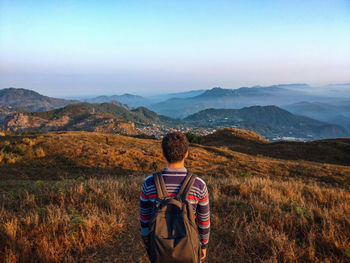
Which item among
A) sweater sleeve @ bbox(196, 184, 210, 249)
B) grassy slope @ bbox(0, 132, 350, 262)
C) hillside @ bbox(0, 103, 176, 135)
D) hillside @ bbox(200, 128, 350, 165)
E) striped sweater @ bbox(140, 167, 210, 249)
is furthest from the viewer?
hillside @ bbox(0, 103, 176, 135)

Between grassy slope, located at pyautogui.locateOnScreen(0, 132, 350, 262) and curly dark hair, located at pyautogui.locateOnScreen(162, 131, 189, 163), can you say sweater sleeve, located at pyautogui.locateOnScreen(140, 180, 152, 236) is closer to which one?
curly dark hair, located at pyautogui.locateOnScreen(162, 131, 189, 163)

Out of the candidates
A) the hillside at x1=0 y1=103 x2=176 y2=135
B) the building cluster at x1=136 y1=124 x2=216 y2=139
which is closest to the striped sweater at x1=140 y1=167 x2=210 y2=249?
the building cluster at x1=136 y1=124 x2=216 y2=139

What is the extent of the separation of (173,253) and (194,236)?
0.26m

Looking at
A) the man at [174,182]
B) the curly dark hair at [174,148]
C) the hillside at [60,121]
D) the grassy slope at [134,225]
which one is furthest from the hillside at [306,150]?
the hillside at [60,121]

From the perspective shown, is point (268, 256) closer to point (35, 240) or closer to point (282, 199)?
point (282, 199)

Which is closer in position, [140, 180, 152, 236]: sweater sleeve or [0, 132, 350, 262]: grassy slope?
[140, 180, 152, 236]: sweater sleeve

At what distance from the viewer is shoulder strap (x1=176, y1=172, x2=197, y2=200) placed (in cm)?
199

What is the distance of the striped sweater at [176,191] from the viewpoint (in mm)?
2121

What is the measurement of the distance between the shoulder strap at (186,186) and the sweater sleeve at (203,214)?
23 cm

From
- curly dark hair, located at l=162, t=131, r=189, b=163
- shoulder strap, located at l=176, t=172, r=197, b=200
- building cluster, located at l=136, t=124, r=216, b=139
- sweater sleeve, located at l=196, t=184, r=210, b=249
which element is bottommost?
building cluster, located at l=136, t=124, r=216, b=139

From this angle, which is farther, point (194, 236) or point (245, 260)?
point (245, 260)

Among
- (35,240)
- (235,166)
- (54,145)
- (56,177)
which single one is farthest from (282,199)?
(54,145)

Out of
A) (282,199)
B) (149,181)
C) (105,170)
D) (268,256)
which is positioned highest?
(149,181)

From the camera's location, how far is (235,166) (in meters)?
13.4
